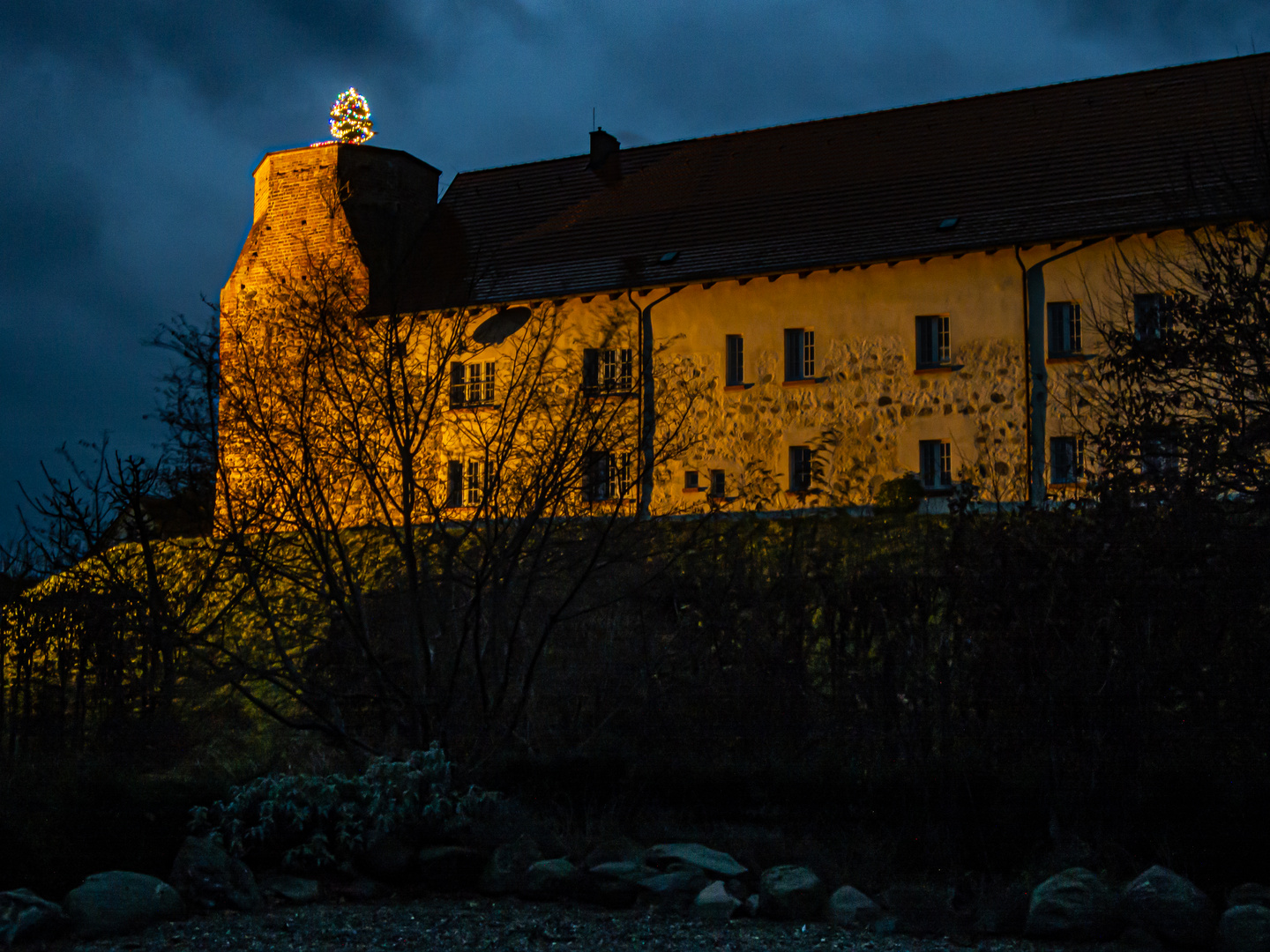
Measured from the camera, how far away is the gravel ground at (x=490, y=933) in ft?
24.2

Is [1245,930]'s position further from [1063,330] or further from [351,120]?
[351,120]

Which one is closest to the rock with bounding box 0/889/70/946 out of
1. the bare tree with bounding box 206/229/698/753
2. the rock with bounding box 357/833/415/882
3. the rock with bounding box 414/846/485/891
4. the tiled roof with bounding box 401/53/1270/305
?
the rock with bounding box 357/833/415/882

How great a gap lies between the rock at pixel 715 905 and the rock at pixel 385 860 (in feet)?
6.05

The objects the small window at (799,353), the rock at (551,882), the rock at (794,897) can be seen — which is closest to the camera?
the rock at (794,897)

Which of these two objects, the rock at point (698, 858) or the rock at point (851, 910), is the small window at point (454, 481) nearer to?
the rock at point (698, 858)

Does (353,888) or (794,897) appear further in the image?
(353,888)

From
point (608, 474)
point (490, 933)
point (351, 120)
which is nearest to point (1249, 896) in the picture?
point (490, 933)

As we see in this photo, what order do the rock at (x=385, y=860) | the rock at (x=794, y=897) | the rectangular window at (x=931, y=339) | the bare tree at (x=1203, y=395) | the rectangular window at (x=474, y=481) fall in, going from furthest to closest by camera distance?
the rectangular window at (x=931, y=339) → the rectangular window at (x=474, y=481) → the bare tree at (x=1203, y=395) → the rock at (x=385, y=860) → the rock at (x=794, y=897)

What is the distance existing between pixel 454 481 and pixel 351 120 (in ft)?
80.5

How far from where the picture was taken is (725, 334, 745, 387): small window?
28.5 m

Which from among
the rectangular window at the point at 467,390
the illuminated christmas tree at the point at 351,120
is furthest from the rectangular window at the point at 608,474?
the illuminated christmas tree at the point at 351,120

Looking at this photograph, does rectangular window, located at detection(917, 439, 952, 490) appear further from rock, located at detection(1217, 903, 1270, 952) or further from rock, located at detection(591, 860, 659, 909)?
rock, located at detection(1217, 903, 1270, 952)

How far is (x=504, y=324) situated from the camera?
29.9 metres

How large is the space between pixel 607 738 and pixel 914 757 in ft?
7.47
